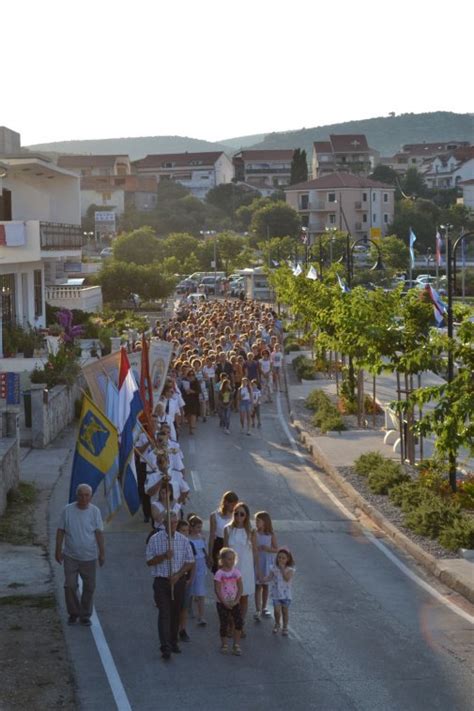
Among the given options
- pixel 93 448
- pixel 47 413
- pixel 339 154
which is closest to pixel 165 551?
pixel 93 448

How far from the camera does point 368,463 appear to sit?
23.0 meters

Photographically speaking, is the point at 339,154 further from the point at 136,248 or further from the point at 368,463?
the point at 368,463

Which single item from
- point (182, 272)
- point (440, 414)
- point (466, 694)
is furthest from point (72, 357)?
point (182, 272)

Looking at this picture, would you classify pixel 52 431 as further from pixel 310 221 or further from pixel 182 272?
pixel 310 221

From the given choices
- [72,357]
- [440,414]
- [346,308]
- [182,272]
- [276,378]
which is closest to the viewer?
[440,414]

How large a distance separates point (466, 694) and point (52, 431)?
17020 mm

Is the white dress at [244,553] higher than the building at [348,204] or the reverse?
the reverse

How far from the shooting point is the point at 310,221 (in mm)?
125625

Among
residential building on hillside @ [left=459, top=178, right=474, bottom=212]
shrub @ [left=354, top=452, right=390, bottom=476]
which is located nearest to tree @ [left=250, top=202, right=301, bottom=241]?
residential building on hillside @ [left=459, top=178, right=474, bottom=212]

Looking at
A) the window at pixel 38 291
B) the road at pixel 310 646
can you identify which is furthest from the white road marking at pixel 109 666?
the window at pixel 38 291

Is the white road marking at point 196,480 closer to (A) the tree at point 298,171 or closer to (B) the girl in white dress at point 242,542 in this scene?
(B) the girl in white dress at point 242,542

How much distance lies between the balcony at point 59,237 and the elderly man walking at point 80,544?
92.3ft

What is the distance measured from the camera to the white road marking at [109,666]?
10.7 meters

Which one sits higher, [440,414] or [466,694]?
[440,414]
